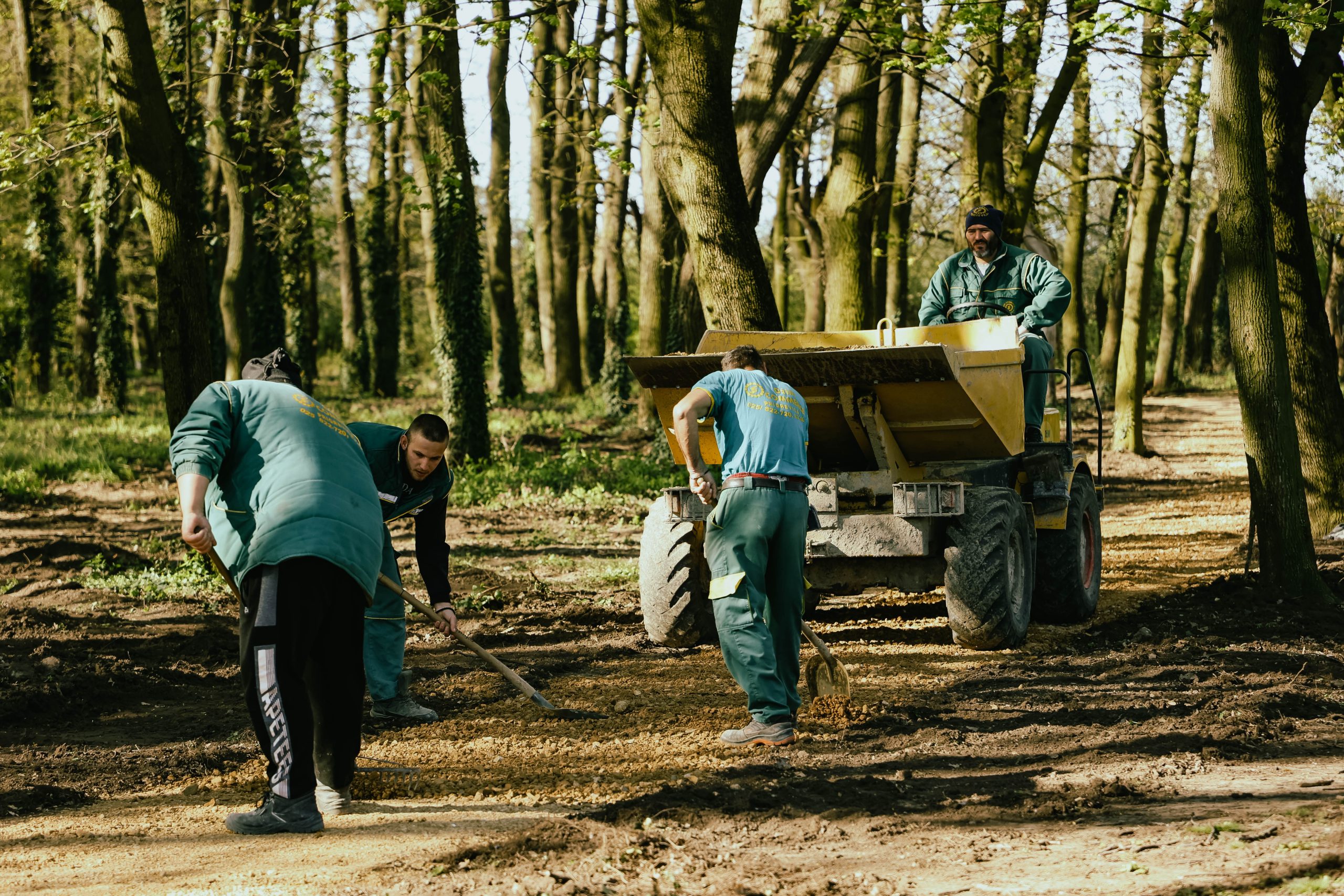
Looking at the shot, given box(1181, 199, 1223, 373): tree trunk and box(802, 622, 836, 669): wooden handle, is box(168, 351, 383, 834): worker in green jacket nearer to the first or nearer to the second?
box(802, 622, 836, 669): wooden handle

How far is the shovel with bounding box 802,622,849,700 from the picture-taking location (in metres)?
6.80

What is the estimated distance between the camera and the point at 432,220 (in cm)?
1828

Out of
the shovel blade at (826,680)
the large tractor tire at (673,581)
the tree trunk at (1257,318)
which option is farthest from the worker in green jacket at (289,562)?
the tree trunk at (1257,318)

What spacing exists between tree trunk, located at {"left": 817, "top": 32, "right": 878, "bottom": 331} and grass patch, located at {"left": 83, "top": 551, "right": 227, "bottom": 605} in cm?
706

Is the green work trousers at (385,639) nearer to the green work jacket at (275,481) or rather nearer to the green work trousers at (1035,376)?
the green work jacket at (275,481)

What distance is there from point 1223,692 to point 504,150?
2213 cm

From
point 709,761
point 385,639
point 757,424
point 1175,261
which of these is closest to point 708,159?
point 757,424

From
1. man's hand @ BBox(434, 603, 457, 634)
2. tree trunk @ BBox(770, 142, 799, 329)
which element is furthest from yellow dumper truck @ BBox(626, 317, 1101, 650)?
tree trunk @ BBox(770, 142, 799, 329)

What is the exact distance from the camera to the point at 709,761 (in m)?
5.92

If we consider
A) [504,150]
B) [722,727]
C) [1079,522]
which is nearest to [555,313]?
[504,150]

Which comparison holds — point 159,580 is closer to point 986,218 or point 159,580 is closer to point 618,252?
point 986,218

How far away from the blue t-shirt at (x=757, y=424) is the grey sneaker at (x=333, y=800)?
2223mm

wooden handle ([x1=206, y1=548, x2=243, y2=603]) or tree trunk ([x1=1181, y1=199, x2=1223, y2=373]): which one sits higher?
tree trunk ([x1=1181, y1=199, x2=1223, y2=373])

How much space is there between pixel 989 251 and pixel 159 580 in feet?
23.0
